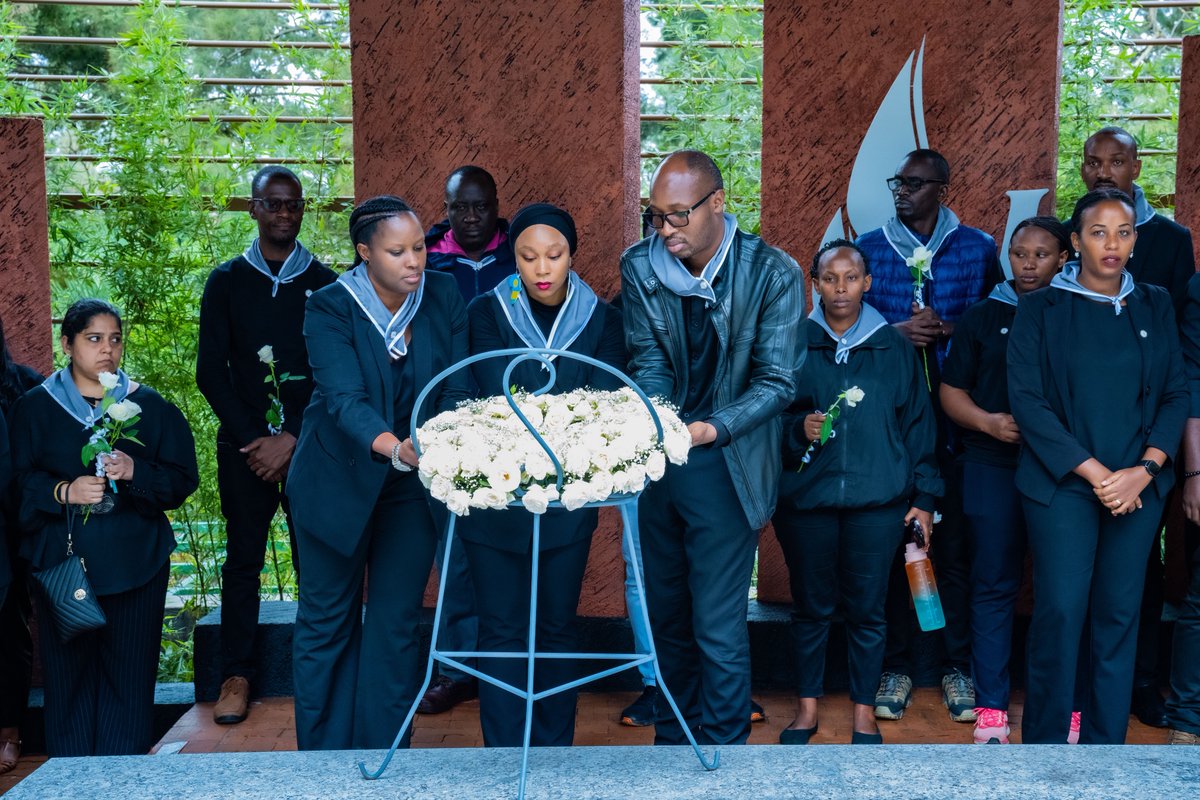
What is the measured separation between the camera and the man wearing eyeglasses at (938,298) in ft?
16.2

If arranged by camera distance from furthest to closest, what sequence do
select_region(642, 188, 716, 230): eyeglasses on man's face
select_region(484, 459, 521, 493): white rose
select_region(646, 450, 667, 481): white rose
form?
select_region(642, 188, 716, 230): eyeglasses on man's face → select_region(646, 450, 667, 481): white rose → select_region(484, 459, 521, 493): white rose

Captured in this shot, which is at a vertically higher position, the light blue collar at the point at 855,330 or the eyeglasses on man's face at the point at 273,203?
the eyeglasses on man's face at the point at 273,203

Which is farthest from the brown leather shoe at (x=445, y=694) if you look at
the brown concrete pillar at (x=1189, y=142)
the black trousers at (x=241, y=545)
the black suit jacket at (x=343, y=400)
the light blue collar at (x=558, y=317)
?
the brown concrete pillar at (x=1189, y=142)

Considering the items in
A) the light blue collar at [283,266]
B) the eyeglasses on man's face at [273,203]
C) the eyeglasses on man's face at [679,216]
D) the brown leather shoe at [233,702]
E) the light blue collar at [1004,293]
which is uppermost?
the eyeglasses on man's face at [273,203]

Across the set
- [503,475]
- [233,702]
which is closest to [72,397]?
[233,702]

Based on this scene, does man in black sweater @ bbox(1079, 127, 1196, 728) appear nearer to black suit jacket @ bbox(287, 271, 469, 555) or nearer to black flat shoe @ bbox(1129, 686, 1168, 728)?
black flat shoe @ bbox(1129, 686, 1168, 728)

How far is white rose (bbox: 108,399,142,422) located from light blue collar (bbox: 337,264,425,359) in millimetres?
1022

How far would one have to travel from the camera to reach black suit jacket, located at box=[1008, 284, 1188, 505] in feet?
13.6

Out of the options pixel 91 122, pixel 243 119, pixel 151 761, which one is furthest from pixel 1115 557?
pixel 91 122

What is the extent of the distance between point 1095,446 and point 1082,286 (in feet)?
1.70

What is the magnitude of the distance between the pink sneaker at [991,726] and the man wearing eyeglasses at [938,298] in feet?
0.60

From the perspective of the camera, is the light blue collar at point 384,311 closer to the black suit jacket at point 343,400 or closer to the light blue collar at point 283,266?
the black suit jacket at point 343,400

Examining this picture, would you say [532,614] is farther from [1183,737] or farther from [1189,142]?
[1189,142]

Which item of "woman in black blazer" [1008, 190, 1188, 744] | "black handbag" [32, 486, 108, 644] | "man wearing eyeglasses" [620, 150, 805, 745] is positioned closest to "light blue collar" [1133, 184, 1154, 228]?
"woman in black blazer" [1008, 190, 1188, 744]
